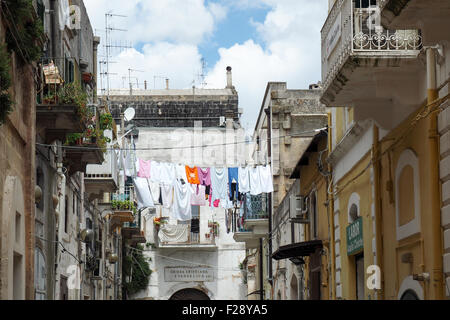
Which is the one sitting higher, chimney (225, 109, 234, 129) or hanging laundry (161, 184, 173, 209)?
chimney (225, 109, 234, 129)

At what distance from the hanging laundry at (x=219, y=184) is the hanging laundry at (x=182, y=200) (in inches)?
50.9

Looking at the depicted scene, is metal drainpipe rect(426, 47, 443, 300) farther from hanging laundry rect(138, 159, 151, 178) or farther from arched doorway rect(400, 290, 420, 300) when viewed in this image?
hanging laundry rect(138, 159, 151, 178)

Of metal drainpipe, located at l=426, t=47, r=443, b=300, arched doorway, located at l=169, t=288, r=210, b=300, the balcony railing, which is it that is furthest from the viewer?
arched doorway, located at l=169, t=288, r=210, b=300

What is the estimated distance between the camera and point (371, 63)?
13.4m

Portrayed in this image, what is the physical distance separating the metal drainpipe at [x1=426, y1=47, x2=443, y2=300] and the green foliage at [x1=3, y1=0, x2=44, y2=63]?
5765 millimetres

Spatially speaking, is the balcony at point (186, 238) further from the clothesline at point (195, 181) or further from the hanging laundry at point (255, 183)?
the hanging laundry at point (255, 183)

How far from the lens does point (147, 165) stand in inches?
988

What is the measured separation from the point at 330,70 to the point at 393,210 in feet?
8.34

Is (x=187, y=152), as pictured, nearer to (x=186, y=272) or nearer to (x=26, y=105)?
(x=186, y=272)

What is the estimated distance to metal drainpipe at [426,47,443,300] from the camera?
38.8 ft

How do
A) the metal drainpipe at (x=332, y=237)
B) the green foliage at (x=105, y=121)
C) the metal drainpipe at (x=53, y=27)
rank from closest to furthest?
1. the metal drainpipe at (x=332, y=237)
2. the metal drainpipe at (x=53, y=27)
3. the green foliage at (x=105, y=121)

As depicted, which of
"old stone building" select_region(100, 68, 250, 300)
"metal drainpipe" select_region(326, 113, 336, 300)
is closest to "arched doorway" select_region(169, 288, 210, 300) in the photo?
"old stone building" select_region(100, 68, 250, 300)

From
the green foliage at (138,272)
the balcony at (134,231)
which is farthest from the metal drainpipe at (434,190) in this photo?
the green foliage at (138,272)

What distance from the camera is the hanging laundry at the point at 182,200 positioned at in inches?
1099
